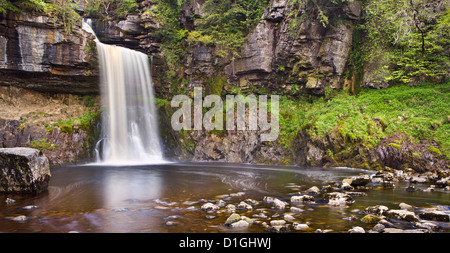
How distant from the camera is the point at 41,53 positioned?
17.9 metres

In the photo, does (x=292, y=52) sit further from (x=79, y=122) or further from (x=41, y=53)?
(x=41, y=53)

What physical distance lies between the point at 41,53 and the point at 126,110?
658 centimetres

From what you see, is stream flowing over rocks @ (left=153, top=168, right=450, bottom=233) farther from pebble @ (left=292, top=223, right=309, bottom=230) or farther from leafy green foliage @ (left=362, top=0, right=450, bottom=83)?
leafy green foliage @ (left=362, top=0, right=450, bottom=83)

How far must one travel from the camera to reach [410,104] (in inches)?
630

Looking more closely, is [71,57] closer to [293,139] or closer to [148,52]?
[148,52]

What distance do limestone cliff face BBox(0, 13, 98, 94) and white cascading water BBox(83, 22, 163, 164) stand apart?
47.4 inches

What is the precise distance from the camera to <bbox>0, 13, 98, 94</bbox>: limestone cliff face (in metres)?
17.3

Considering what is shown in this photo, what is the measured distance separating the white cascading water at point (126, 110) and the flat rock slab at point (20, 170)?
1143cm

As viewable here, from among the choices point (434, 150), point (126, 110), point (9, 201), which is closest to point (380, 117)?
point (434, 150)

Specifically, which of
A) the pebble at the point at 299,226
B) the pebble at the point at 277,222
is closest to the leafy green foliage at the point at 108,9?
the pebble at the point at 277,222

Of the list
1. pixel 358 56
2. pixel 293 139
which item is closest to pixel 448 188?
pixel 293 139

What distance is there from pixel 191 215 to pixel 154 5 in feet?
78.0

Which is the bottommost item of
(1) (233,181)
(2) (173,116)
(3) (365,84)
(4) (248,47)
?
(1) (233,181)

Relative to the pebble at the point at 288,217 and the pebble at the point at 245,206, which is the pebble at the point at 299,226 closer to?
the pebble at the point at 288,217
